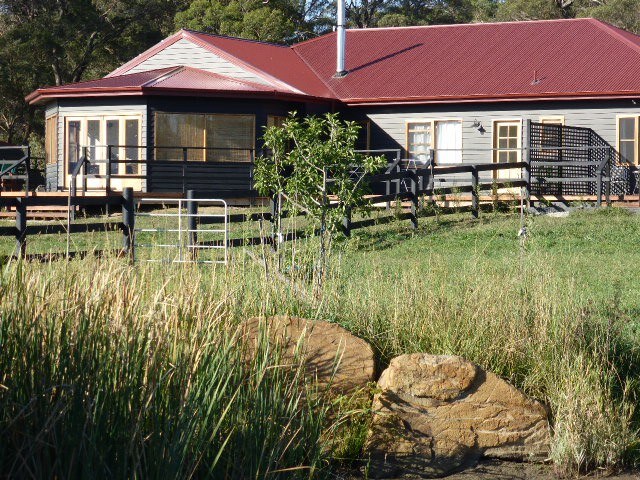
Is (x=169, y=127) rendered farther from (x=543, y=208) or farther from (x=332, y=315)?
(x=332, y=315)

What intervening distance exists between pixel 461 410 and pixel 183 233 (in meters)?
7.87

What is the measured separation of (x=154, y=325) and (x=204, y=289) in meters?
1.80

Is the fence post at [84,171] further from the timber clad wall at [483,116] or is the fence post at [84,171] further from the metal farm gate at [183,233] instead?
the timber clad wall at [483,116]

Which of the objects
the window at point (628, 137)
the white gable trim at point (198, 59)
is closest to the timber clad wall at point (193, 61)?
the white gable trim at point (198, 59)

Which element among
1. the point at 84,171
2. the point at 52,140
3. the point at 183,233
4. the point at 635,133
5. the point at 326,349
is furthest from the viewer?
the point at 52,140

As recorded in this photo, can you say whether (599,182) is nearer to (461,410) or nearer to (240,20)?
(461,410)

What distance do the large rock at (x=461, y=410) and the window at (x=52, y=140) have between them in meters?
22.4

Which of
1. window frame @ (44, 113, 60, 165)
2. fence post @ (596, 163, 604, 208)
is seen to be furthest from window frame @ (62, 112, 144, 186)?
fence post @ (596, 163, 604, 208)

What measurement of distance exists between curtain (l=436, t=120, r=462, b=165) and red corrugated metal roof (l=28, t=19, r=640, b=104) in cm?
91

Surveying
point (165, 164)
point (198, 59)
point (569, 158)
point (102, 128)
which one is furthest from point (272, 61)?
point (569, 158)

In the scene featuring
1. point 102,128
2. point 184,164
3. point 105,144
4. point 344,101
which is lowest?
point 184,164

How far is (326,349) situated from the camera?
22.9 feet

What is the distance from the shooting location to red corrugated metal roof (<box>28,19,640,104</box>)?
26656 mm

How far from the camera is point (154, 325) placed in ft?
18.1
